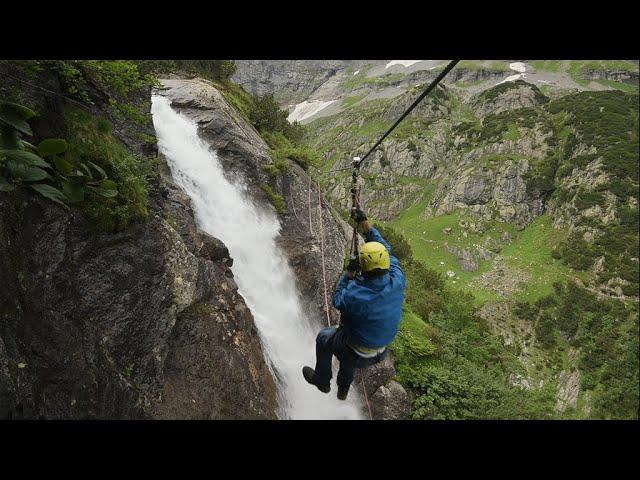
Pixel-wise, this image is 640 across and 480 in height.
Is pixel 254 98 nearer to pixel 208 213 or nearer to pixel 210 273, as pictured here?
pixel 208 213

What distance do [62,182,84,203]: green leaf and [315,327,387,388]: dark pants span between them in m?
4.32

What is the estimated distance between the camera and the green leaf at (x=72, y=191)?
578cm

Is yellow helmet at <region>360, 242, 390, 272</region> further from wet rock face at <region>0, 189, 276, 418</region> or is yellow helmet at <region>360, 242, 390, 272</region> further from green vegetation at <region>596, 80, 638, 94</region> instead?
green vegetation at <region>596, 80, 638, 94</region>

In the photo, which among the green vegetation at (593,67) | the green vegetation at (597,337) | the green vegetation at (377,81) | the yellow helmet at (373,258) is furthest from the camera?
the green vegetation at (377,81)

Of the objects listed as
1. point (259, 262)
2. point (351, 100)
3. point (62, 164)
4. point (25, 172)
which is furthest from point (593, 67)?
point (25, 172)

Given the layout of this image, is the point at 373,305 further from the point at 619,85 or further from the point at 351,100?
the point at 351,100

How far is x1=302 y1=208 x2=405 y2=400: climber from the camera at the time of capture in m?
5.22

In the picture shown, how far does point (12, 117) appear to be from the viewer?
4.45 metres

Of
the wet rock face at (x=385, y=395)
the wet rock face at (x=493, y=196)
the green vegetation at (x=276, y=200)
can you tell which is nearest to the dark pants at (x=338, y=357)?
the wet rock face at (x=385, y=395)

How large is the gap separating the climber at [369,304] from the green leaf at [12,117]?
428cm

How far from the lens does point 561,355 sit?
134 feet

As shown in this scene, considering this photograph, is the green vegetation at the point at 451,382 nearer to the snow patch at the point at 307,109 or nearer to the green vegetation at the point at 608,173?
the green vegetation at the point at 608,173

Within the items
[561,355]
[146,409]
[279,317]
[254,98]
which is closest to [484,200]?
[561,355]

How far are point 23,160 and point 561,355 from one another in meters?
48.1
